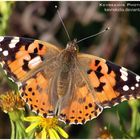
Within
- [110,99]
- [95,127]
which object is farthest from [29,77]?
[95,127]

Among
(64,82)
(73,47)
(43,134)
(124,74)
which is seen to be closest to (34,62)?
(64,82)

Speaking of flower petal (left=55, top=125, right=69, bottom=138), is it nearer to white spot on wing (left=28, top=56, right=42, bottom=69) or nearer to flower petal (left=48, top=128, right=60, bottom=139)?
flower petal (left=48, top=128, right=60, bottom=139)

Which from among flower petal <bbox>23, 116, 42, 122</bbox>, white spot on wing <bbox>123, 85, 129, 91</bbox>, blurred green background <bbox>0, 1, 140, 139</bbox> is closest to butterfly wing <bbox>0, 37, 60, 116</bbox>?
flower petal <bbox>23, 116, 42, 122</bbox>

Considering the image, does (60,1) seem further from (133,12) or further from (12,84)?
(12,84)

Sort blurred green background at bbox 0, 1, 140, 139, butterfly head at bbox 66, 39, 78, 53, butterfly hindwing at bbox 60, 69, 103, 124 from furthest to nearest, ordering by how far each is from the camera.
→ blurred green background at bbox 0, 1, 140, 139 < butterfly head at bbox 66, 39, 78, 53 < butterfly hindwing at bbox 60, 69, 103, 124

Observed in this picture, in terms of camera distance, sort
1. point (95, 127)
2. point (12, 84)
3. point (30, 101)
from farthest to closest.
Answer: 1. point (95, 127)
2. point (12, 84)
3. point (30, 101)

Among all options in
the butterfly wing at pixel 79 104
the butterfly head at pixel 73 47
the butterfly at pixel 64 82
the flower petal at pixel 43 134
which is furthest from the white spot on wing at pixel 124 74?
the flower petal at pixel 43 134

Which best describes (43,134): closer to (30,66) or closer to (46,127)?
(46,127)
